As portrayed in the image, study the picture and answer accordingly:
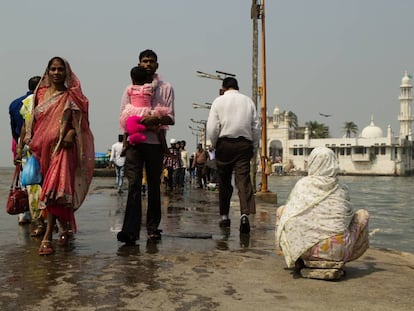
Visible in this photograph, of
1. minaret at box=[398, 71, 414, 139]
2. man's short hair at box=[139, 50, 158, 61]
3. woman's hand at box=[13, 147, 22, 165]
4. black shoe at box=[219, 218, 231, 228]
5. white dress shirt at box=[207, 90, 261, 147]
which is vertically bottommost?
black shoe at box=[219, 218, 231, 228]

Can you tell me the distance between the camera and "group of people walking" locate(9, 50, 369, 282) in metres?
3.73

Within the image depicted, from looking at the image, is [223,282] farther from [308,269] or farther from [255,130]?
[255,130]

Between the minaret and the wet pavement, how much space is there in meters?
102

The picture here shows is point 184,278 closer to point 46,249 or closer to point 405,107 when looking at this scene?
point 46,249

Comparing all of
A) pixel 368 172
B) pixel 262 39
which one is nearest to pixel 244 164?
pixel 262 39

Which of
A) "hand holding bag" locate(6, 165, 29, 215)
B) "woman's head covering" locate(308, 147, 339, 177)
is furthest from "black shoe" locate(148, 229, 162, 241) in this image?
"woman's head covering" locate(308, 147, 339, 177)

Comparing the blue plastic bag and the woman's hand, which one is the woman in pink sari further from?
the woman's hand

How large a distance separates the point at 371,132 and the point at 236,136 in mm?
97312

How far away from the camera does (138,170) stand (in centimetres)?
511

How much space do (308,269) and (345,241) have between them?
0.33 m

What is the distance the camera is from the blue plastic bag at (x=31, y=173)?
5329 mm

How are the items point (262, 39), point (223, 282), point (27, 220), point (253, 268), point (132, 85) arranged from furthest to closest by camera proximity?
point (262, 39) < point (27, 220) < point (132, 85) < point (253, 268) < point (223, 282)

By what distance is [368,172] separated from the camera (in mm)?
91438

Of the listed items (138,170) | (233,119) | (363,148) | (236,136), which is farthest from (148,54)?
(363,148)
